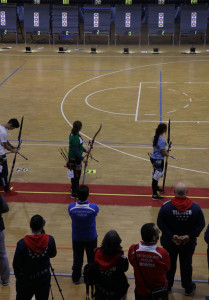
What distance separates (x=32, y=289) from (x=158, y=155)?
4697mm

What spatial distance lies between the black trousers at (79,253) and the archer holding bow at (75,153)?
3.00 meters

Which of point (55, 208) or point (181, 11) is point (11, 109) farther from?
point (181, 11)

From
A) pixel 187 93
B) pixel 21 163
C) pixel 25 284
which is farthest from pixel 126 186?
pixel 187 93

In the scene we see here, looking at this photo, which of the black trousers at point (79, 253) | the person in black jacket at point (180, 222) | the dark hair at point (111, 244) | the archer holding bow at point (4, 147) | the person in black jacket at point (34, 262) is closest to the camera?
the dark hair at point (111, 244)

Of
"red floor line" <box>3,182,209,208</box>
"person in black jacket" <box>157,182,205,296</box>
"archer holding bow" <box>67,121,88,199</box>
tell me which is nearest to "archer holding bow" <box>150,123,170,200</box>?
"red floor line" <box>3,182,209,208</box>

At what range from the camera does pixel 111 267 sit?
5.32 meters

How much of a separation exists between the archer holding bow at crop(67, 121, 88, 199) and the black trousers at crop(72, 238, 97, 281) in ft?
9.85

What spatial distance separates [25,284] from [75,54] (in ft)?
65.3

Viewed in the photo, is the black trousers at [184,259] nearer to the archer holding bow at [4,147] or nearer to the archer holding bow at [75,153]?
the archer holding bow at [75,153]

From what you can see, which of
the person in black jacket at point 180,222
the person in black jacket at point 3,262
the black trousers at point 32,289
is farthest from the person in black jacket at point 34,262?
the person in black jacket at point 180,222

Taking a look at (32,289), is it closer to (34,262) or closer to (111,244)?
(34,262)

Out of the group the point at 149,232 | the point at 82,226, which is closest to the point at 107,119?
the point at 82,226

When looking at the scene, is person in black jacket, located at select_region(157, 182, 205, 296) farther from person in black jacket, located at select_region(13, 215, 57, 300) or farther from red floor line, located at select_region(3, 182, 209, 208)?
red floor line, located at select_region(3, 182, 209, 208)

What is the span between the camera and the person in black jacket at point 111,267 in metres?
5.27
